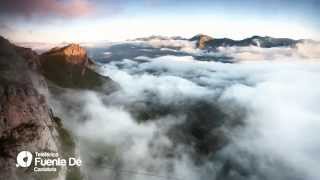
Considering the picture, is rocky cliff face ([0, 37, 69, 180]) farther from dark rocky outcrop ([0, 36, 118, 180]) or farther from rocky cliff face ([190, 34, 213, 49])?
rocky cliff face ([190, 34, 213, 49])

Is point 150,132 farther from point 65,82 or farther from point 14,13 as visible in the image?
point 14,13

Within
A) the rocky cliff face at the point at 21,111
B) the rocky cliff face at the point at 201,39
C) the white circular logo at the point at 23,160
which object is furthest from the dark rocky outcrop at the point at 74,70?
the rocky cliff face at the point at 201,39

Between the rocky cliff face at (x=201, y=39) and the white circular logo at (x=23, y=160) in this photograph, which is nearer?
the white circular logo at (x=23, y=160)

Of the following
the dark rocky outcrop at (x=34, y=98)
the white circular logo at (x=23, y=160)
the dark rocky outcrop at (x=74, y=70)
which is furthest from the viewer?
the dark rocky outcrop at (x=74, y=70)

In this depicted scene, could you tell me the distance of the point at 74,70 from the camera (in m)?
7.23

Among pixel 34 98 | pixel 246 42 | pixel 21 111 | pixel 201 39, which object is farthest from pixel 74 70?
pixel 246 42

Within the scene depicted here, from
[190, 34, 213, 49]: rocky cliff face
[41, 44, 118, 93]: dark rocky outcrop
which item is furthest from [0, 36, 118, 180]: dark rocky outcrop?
[190, 34, 213, 49]: rocky cliff face

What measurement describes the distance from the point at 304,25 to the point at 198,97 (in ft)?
6.75

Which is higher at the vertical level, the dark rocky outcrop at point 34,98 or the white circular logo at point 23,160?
the dark rocky outcrop at point 34,98

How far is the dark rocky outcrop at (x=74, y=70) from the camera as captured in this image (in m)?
6.77

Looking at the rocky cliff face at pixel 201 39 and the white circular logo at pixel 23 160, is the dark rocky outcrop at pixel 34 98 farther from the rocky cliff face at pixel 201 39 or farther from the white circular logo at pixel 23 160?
the rocky cliff face at pixel 201 39

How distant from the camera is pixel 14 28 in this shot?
21.4ft

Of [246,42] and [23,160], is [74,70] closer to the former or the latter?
[23,160]

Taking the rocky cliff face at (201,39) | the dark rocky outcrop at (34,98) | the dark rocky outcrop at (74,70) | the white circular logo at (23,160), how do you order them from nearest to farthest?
the white circular logo at (23,160) < the dark rocky outcrop at (34,98) < the dark rocky outcrop at (74,70) < the rocky cliff face at (201,39)
